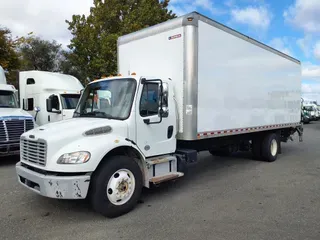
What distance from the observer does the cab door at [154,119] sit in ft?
16.8

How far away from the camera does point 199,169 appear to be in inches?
327

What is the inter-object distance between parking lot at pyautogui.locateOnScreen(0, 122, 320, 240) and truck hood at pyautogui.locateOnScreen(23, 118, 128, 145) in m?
1.31

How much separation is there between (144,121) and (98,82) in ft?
4.78

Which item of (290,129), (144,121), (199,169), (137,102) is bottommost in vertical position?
(199,169)

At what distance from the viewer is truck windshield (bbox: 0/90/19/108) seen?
32.2 feet

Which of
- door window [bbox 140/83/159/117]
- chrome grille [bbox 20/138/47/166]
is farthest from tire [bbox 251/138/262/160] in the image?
chrome grille [bbox 20/138/47/166]

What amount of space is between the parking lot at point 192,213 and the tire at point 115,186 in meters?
0.19

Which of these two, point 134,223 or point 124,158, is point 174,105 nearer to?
point 124,158

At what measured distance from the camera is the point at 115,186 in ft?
14.9

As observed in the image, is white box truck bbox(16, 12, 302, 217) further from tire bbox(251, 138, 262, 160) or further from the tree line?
the tree line

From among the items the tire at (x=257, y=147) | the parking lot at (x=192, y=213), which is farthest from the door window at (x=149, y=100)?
the tire at (x=257, y=147)

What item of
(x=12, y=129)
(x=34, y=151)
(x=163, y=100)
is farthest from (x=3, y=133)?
(x=163, y=100)

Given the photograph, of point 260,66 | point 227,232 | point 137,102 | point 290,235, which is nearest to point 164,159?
point 137,102

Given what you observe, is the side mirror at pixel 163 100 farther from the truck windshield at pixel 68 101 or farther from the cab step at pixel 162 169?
the truck windshield at pixel 68 101
